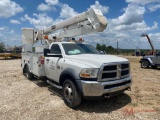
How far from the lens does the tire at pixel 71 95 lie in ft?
16.5

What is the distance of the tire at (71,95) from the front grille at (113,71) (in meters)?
0.82

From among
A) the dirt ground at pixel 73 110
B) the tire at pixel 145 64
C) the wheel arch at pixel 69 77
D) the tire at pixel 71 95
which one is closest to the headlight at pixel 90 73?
the wheel arch at pixel 69 77

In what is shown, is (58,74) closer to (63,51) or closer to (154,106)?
(63,51)

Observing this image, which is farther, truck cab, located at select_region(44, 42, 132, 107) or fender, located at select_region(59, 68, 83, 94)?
fender, located at select_region(59, 68, 83, 94)

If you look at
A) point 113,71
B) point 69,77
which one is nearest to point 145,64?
point 113,71

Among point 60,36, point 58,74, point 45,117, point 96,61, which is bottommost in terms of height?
point 45,117

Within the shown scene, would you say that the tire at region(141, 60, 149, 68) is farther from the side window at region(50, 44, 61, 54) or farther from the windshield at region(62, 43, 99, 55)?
the side window at region(50, 44, 61, 54)

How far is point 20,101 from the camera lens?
Result: 591 cm

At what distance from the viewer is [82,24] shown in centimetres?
707

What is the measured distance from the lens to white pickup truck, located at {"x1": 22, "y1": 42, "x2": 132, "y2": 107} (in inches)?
187

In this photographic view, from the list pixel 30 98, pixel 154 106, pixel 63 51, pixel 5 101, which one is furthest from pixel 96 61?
pixel 5 101

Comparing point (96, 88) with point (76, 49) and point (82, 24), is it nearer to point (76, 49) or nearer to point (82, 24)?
point (76, 49)

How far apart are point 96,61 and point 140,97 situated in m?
2.57

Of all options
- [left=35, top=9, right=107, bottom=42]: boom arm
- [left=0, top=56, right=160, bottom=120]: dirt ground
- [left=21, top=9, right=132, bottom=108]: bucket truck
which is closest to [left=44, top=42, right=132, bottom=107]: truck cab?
[left=21, top=9, right=132, bottom=108]: bucket truck
